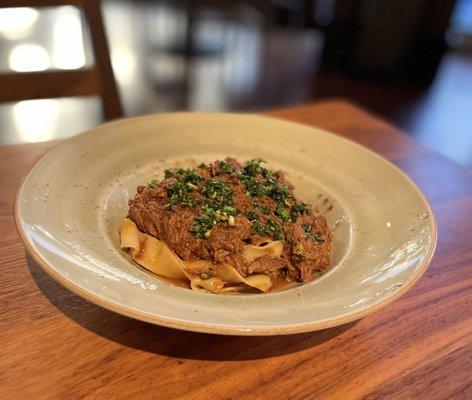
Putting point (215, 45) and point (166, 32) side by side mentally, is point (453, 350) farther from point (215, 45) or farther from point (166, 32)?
point (166, 32)

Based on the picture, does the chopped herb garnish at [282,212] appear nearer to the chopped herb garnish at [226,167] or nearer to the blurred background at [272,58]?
the chopped herb garnish at [226,167]

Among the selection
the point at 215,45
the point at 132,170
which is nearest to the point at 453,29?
the point at 215,45

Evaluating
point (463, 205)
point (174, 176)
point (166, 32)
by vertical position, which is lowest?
point (166, 32)

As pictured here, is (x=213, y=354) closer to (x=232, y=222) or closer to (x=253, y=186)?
(x=232, y=222)

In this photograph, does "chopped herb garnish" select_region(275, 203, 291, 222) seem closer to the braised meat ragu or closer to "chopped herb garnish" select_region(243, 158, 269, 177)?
the braised meat ragu

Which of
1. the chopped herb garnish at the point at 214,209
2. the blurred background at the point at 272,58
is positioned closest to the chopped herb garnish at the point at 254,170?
the chopped herb garnish at the point at 214,209

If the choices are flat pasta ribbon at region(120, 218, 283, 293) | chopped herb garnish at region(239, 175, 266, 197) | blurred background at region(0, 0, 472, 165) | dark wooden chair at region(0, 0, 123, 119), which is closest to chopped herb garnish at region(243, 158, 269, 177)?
chopped herb garnish at region(239, 175, 266, 197)

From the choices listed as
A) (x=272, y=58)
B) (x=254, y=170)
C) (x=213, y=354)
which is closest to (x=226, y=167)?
(x=254, y=170)
